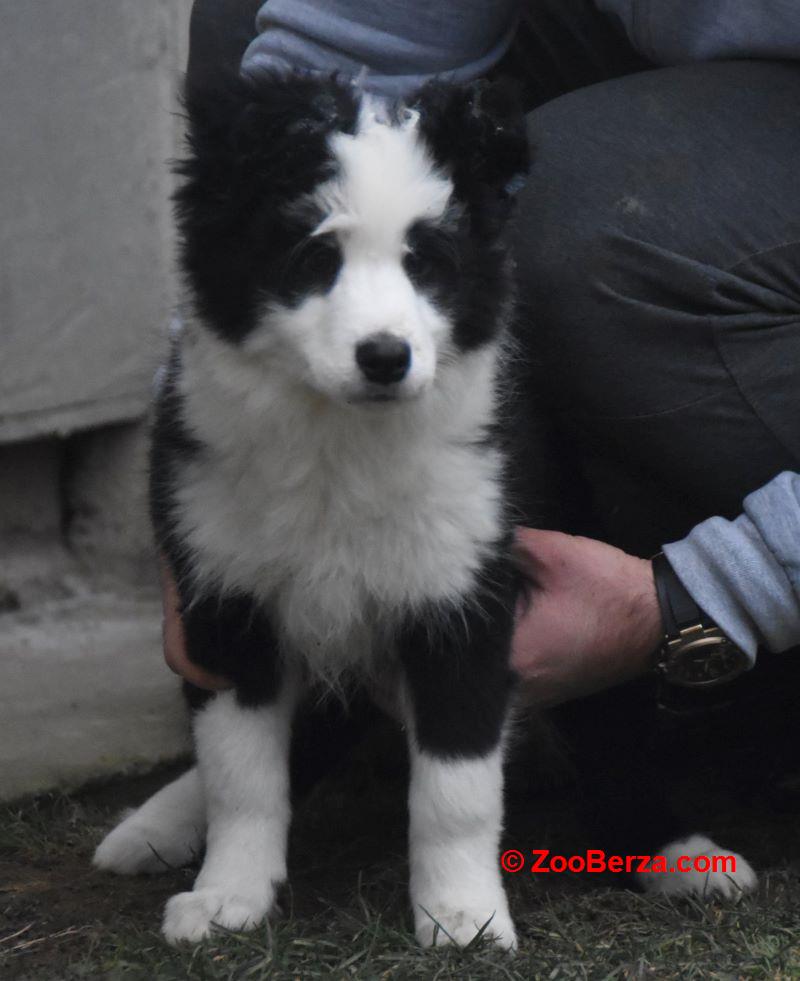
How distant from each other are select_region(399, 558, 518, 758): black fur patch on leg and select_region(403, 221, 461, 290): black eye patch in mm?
460

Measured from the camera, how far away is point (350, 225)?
85.6 inches

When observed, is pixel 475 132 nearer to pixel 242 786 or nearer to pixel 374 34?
pixel 374 34

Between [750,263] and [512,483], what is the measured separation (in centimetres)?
56

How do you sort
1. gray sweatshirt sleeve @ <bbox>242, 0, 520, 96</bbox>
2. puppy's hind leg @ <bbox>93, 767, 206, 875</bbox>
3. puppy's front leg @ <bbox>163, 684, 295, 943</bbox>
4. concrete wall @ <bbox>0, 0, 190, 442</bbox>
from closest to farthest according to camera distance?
1. puppy's front leg @ <bbox>163, 684, 295, 943</bbox>
2. gray sweatshirt sleeve @ <bbox>242, 0, 520, 96</bbox>
3. puppy's hind leg @ <bbox>93, 767, 206, 875</bbox>
4. concrete wall @ <bbox>0, 0, 190, 442</bbox>

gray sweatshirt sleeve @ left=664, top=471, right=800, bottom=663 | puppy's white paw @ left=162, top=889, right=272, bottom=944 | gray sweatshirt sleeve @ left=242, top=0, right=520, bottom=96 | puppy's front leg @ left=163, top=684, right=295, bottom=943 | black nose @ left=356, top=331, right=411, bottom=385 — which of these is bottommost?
puppy's white paw @ left=162, top=889, right=272, bottom=944

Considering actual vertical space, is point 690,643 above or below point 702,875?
above

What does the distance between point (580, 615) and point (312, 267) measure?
802 millimetres

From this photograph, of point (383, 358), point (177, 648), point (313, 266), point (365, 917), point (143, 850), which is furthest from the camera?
point (143, 850)

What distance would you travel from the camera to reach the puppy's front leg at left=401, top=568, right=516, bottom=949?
7.80ft

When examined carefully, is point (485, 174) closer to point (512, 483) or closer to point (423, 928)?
point (512, 483)

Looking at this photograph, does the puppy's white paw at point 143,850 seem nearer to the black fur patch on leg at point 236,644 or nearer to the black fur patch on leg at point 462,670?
the black fur patch on leg at point 236,644

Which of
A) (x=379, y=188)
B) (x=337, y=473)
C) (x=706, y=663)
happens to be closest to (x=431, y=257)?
(x=379, y=188)

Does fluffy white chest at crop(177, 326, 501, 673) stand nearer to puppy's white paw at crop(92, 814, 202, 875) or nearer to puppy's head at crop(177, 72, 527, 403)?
puppy's head at crop(177, 72, 527, 403)

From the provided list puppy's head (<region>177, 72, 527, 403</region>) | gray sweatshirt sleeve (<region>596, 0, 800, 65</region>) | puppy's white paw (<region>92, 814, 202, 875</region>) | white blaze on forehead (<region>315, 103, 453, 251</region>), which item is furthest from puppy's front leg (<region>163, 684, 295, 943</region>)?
gray sweatshirt sleeve (<region>596, 0, 800, 65</region>)
